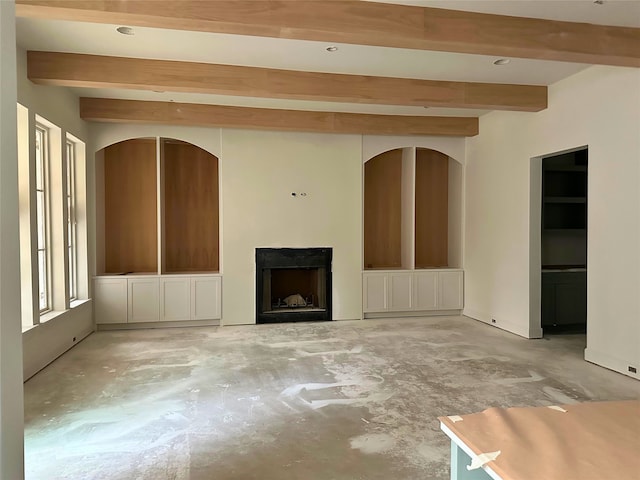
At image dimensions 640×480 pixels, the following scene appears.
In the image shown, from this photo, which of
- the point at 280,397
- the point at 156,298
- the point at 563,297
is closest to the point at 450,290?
the point at 563,297

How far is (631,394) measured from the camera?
373 cm

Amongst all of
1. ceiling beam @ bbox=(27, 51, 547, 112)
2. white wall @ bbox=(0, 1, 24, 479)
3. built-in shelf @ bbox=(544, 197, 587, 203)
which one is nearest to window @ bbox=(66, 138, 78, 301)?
ceiling beam @ bbox=(27, 51, 547, 112)

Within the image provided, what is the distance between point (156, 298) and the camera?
6363 millimetres

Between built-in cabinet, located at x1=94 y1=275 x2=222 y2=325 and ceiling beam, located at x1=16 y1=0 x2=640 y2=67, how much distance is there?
404 cm

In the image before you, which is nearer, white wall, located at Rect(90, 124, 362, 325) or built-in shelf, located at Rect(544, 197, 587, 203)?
built-in shelf, located at Rect(544, 197, 587, 203)

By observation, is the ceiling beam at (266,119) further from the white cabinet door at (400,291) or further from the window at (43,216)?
the white cabinet door at (400,291)

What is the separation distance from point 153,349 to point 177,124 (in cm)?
305

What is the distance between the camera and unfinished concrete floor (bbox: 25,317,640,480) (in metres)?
2.67

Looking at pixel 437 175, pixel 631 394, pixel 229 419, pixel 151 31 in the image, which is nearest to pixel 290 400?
pixel 229 419

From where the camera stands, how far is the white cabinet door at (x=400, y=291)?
23.3 feet

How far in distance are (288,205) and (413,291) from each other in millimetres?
2485

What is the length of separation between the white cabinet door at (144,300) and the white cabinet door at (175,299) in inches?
3.3

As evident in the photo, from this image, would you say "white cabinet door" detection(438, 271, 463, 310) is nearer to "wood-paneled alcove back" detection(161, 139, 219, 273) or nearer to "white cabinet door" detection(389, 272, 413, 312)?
"white cabinet door" detection(389, 272, 413, 312)

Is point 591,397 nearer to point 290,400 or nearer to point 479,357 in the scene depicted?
point 479,357
